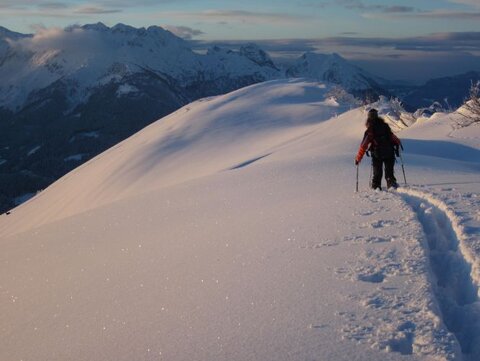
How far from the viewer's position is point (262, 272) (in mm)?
7141

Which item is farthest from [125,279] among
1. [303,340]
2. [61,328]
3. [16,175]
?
[16,175]

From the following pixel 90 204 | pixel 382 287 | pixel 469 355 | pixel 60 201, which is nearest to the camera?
pixel 469 355

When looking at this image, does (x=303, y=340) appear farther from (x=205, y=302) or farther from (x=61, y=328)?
(x=61, y=328)

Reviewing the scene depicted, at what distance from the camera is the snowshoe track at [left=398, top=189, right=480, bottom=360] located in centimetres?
525

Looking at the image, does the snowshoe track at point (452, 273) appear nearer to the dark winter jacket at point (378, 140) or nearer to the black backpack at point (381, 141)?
the black backpack at point (381, 141)

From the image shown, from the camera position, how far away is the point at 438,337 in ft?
16.2

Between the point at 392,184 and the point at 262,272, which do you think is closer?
the point at 262,272

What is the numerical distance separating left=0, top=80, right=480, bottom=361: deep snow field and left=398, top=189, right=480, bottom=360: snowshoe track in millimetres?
21

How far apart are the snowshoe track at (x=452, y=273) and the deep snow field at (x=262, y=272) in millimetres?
21

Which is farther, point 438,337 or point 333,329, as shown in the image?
point 333,329

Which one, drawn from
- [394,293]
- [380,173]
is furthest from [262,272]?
[380,173]

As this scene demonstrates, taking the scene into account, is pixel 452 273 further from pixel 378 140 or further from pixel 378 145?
pixel 378 140

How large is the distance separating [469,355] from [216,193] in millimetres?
9086

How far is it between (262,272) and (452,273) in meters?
2.43
